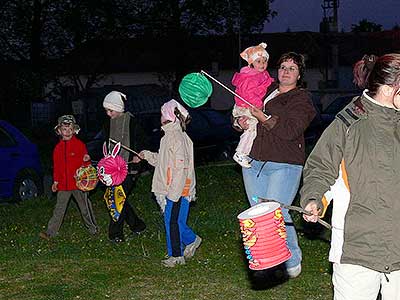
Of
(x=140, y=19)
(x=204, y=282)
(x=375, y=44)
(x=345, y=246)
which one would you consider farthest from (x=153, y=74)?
(x=345, y=246)

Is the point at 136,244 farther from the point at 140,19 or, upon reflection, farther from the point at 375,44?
the point at 375,44

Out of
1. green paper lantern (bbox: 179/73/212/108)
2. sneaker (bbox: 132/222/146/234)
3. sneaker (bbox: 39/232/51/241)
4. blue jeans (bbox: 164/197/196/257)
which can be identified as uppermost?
green paper lantern (bbox: 179/73/212/108)

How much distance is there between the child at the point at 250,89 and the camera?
26.5 feet

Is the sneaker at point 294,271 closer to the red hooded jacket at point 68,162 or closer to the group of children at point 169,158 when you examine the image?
the group of children at point 169,158

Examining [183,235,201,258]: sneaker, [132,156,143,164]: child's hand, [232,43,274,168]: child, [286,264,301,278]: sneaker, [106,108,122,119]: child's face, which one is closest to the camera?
[232,43,274,168]: child

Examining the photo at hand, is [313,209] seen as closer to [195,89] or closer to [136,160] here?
[195,89]

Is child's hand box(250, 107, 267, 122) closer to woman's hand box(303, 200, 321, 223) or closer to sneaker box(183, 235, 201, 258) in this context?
sneaker box(183, 235, 201, 258)

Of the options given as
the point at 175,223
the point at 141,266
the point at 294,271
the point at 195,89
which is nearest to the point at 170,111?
the point at 195,89

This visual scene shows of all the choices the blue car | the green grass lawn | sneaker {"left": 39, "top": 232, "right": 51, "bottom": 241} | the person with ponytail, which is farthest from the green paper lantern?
the blue car

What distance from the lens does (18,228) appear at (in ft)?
41.4

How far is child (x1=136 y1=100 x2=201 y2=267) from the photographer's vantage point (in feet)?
29.1

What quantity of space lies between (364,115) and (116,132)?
5.66 m

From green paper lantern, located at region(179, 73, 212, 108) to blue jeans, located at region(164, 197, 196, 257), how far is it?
3.18 ft

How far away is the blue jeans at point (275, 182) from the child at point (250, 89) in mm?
125
